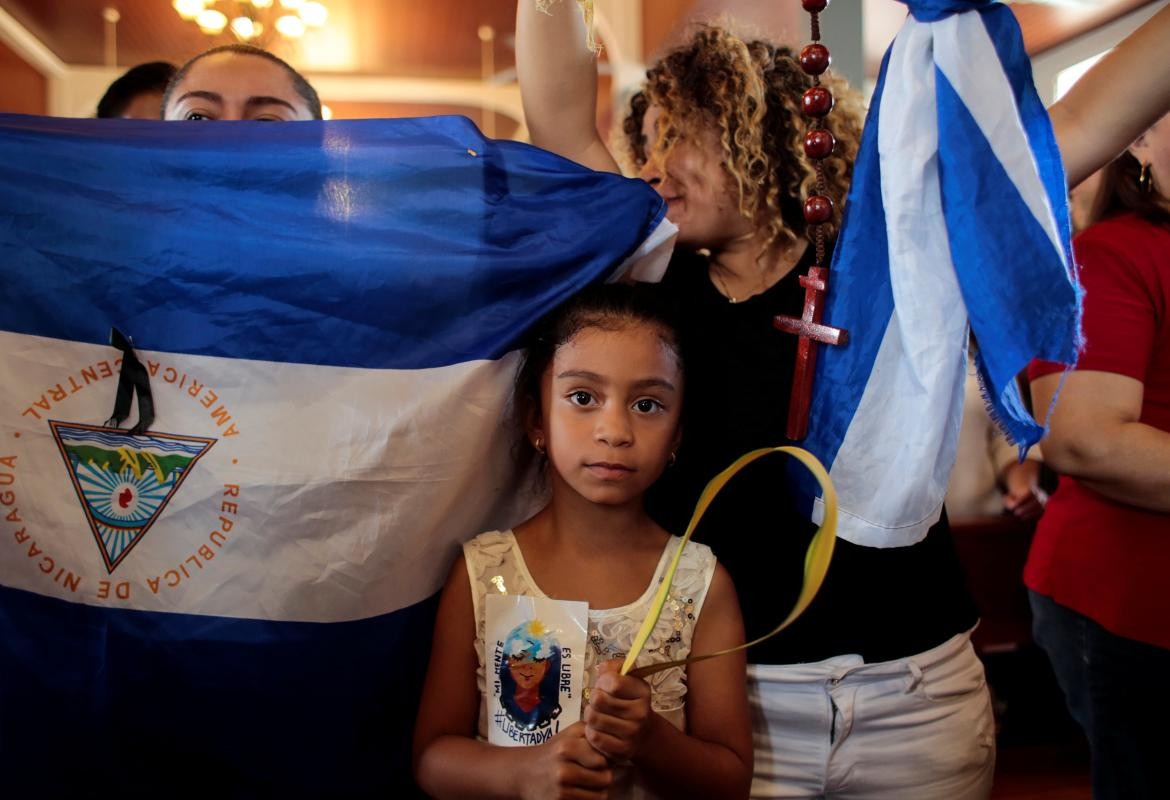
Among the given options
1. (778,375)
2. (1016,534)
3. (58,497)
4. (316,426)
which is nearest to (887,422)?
(778,375)

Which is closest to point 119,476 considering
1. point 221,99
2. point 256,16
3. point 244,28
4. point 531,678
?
point 531,678

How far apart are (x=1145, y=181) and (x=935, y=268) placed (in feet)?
2.17

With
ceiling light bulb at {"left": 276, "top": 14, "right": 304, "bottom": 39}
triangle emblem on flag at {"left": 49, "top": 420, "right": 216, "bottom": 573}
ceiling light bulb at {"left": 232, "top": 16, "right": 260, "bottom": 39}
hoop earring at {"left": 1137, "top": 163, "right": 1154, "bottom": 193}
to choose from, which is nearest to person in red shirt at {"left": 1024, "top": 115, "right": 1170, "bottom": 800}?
hoop earring at {"left": 1137, "top": 163, "right": 1154, "bottom": 193}

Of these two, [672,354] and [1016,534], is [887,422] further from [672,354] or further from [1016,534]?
[1016,534]

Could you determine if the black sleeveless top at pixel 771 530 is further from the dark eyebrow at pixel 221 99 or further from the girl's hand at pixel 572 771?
the dark eyebrow at pixel 221 99

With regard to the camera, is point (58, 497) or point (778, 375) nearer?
point (58, 497)

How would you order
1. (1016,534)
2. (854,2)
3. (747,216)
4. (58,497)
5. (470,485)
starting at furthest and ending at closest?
(1016,534) < (854,2) < (747,216) < (470,485) < (58,497)

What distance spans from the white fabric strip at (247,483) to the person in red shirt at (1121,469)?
2.94ft

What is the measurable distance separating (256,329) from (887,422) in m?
0.71

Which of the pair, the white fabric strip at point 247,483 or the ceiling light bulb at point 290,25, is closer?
the white fabric strip at point 247,483

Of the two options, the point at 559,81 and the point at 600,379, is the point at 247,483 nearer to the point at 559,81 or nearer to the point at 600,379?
the point at 600,379

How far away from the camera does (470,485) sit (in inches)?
43.4

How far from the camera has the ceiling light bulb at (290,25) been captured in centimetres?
483

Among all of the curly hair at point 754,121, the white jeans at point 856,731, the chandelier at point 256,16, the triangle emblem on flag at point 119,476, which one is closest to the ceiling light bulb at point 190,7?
the chandelier at point 256,16
